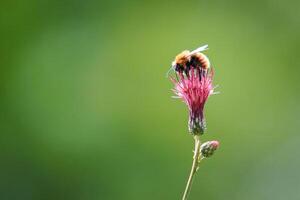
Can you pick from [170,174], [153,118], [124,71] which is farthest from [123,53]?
[170,174]

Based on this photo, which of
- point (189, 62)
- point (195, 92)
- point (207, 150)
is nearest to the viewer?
point (207, 150)

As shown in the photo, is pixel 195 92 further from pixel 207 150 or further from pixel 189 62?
pixel 189 62

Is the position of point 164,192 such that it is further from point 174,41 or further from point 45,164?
point 174,41

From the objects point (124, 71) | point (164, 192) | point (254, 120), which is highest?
point (124, 71)

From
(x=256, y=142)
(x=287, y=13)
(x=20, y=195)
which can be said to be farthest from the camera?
(x=287, y=13)

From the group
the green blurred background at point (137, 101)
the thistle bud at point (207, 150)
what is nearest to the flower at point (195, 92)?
the thistle bud at point (207, 150)

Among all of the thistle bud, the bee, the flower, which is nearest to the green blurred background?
the bee

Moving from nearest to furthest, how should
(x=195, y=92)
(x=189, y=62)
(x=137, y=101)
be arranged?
1. (x=195, y=92)
2. (x=189, y=62)
3. (x=137, y=101)

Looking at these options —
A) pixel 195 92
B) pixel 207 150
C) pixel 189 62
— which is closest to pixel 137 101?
pixel 189 62
